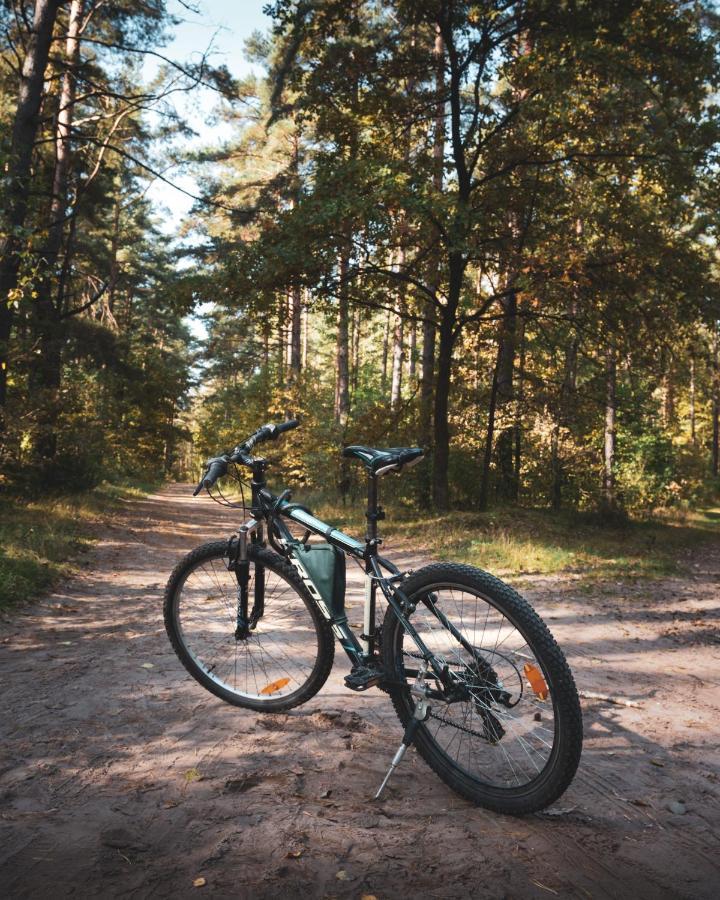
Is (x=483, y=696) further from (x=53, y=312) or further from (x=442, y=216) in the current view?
(x=53, y=312)

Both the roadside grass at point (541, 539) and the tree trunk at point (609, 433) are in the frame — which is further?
the tree trunk at point (609, 433)

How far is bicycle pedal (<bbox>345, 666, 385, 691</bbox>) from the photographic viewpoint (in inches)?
100

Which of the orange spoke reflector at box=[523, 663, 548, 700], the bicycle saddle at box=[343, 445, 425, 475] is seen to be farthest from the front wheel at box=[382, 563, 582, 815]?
the bicycle saddle at box=[343, 445, 425, 475]

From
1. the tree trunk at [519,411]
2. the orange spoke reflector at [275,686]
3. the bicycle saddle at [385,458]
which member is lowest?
the orange spoke reflector at [275,686]

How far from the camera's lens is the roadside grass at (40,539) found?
5516 mm

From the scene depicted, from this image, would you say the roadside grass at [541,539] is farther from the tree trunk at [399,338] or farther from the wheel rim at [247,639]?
the wheel rim at [247,639]

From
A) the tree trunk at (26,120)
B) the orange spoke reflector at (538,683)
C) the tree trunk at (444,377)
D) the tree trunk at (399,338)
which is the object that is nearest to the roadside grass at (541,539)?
the tree trunk at (444,377)

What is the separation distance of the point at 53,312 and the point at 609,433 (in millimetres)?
12654

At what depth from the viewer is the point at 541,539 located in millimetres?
9617

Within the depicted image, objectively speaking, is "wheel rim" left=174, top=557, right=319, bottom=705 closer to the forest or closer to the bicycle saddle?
the bicycle saddle

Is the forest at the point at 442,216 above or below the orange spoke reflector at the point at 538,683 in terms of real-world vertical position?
above

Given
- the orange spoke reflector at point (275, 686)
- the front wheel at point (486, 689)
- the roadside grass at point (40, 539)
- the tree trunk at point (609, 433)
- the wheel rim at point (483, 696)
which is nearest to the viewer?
the front wheel at point (486, 689)

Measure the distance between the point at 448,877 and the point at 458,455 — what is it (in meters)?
12.5

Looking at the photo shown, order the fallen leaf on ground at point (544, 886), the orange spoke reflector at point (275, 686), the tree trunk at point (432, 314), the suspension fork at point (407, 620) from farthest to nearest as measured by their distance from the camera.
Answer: the tree trunk at point (432, 314) → the orange spoke reflector at point (275, 686) → the suspension fork at point (407, 620) → the fallen leaf on ground at point (544, 886)
